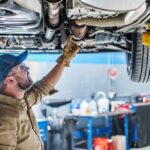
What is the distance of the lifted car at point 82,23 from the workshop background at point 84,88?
2.69 m

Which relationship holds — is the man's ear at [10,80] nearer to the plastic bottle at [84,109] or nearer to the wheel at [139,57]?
the wheel at [139,57]

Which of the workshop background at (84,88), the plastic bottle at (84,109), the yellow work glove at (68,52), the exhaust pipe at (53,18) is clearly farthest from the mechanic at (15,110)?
the plastic bottle at (84,109)

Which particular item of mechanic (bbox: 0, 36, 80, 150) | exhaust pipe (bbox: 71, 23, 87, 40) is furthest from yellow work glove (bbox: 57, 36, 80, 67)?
exhaust pipe (bbox: 71, 23, 87, 40)

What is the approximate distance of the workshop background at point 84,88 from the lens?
5445mm

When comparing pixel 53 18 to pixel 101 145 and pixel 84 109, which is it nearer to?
pixel 101 145

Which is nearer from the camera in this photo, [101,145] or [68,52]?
[68,52]

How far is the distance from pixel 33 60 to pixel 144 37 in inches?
172

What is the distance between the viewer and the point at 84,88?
7000mm

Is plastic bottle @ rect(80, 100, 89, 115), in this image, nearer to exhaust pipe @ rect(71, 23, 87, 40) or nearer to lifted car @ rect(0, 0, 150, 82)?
lifted car @ rect(0, 0, 150, 82)

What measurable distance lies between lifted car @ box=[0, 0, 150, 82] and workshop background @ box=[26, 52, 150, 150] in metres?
2.69

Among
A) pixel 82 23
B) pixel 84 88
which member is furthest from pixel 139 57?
pixel 84 88

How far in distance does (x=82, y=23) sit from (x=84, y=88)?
5435 millimetres

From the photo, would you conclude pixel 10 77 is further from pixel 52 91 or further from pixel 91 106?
pixel 91 106

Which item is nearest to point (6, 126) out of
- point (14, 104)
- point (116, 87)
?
point (14, 104)
